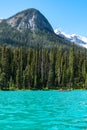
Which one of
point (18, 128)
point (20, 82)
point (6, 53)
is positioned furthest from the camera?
point (6, 53)

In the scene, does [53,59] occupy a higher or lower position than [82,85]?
higher

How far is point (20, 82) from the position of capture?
491 feet

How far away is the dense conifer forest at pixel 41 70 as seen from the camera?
500 ft

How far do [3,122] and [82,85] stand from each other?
13180 cm

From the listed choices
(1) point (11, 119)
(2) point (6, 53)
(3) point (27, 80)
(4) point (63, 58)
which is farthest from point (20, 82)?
(1) point (11, 119)

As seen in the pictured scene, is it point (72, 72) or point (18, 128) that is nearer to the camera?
point (18, 128)

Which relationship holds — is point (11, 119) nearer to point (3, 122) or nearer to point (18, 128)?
point (3, 122)

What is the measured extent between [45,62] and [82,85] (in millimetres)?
24296

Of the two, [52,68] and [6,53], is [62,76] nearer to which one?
[52,68]

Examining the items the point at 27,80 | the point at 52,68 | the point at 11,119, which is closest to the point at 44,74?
the point at 52,68

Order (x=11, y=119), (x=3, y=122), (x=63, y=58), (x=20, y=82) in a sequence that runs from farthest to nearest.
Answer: (x=63, y=58), (x=20, y=82), (x=11, y=119), (x=3, y=122)

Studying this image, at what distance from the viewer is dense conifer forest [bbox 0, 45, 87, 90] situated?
152 metres

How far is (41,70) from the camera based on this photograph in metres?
166

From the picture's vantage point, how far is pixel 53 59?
169250mm
